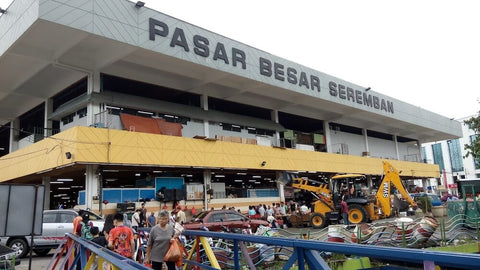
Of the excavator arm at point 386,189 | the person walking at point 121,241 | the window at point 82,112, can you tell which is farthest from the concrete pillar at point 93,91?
the excavator arm at point 386,189

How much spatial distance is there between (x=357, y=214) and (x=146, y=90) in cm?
1537

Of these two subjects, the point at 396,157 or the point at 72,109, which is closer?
the point at 72,109

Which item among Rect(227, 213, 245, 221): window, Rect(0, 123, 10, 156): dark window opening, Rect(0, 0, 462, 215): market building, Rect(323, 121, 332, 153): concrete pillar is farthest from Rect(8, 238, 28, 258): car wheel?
Rect(323, 121, 332, 153): concrete pillar

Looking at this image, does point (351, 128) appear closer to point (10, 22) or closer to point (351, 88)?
point (351, 88)

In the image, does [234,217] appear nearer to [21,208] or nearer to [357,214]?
[357,214]

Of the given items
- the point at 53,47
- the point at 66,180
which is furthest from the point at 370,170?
the point at 53,47

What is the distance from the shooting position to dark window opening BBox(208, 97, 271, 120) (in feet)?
97.3

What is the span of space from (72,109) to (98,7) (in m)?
7.30

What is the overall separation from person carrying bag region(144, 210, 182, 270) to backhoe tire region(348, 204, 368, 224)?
15.7 metres

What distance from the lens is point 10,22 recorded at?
19.7m

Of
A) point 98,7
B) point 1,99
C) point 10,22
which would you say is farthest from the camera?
point 1,99

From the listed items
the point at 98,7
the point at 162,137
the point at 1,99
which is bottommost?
the point at 162,137

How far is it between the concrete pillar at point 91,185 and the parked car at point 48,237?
14.2 ft

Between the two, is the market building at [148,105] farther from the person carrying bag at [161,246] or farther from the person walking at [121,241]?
the person carrying bag at [161,246]
